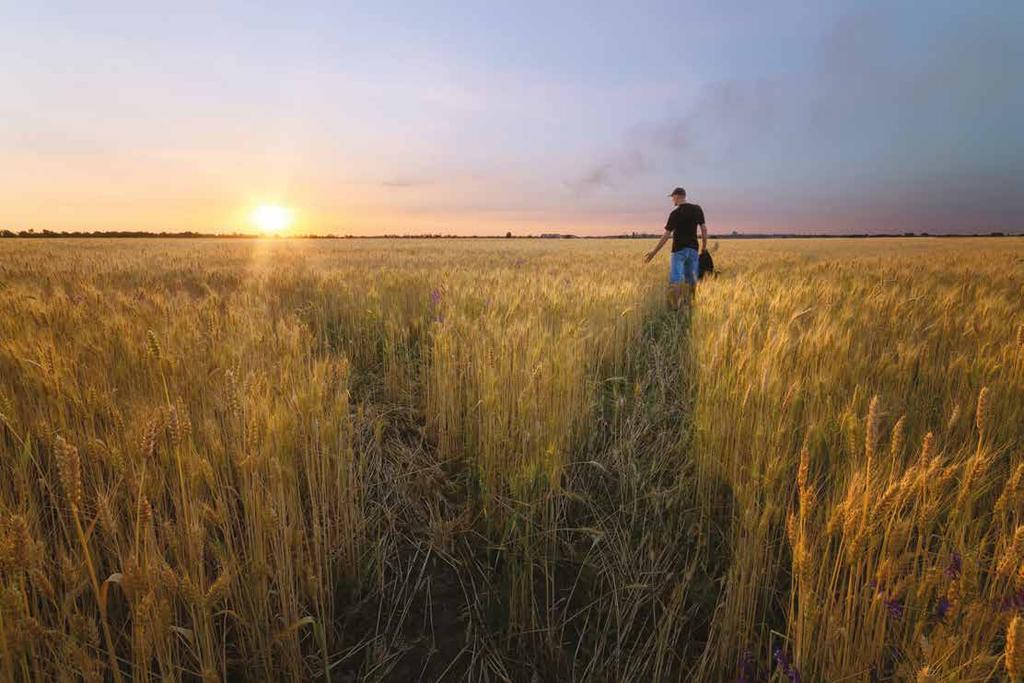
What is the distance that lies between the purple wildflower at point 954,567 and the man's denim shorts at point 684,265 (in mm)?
6888

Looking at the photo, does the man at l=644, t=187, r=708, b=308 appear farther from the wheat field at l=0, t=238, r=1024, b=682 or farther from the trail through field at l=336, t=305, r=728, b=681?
the trail through field at l=336, t=305, r=728, b=681

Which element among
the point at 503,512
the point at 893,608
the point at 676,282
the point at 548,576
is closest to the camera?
the point at 893,608

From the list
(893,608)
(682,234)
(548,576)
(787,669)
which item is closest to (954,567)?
(893,608)

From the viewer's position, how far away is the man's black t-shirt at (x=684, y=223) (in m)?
7.56

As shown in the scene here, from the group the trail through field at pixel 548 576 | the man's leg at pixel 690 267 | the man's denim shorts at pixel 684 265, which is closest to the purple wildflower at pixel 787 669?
the trail through field at pixel 548 576

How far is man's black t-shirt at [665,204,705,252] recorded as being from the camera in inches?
298

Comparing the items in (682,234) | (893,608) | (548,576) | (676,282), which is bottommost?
(548,576)

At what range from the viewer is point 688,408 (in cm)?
262

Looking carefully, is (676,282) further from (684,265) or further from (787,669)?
(787,669)

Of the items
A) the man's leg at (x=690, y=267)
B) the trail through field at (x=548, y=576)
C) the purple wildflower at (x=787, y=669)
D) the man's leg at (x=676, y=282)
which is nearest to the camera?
Result: the purple wildflower at (x=787, y=669)

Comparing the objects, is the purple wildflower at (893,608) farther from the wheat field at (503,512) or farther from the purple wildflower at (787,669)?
the purple wildflower at (787,669)

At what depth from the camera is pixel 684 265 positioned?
785 cm

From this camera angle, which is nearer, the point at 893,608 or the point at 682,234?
the point at 893,608

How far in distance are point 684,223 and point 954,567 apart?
282 inches
